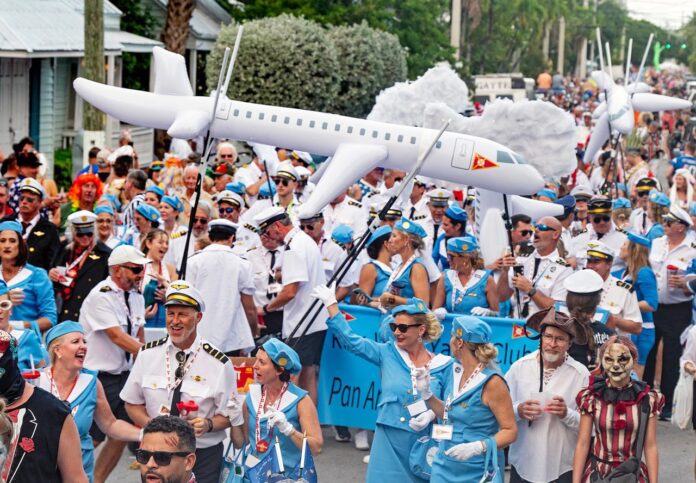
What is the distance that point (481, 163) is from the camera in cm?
1034

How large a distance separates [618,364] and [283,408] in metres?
1.95

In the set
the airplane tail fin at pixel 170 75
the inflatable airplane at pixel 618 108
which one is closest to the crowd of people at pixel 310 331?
the airplane tail fin at pixel 170 75

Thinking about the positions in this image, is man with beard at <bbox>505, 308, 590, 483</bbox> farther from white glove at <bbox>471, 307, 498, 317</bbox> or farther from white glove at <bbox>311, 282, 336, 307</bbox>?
white glove at <bbox>471, 307, 498, 317</bbox>

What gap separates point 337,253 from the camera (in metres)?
12.5

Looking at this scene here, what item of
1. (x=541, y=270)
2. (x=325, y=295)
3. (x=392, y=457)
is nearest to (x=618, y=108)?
(x=541, y=270)

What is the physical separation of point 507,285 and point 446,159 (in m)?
1.74

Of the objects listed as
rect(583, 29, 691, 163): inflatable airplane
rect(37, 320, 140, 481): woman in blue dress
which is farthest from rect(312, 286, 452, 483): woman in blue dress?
rect(583, 29, 691, 163): inflatable airplane

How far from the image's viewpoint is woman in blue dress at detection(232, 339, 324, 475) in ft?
24.6

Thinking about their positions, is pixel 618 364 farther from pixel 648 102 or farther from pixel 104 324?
pixel 648 102

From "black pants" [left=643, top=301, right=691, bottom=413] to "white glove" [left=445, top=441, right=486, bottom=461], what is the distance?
549 centimetres

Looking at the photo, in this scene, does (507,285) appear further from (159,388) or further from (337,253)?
(159,388)

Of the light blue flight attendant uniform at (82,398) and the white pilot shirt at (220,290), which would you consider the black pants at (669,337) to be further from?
the light blue flight attendant uniform at (82,398)

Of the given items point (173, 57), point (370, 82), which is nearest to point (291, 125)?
point (173, 57)

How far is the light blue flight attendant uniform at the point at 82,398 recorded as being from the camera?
24.5 feet
